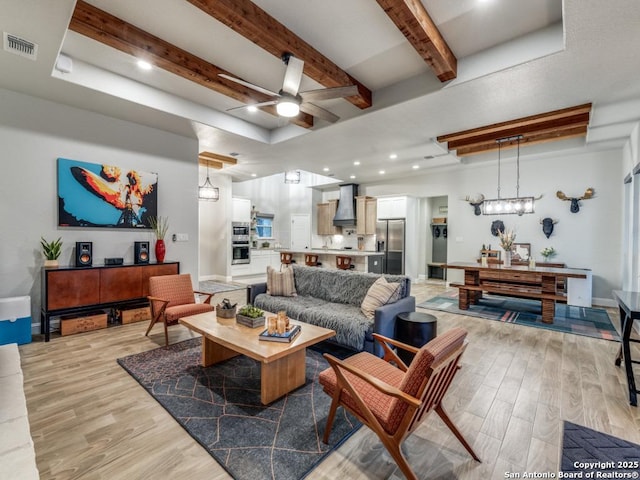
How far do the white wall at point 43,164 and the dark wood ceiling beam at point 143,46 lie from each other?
1746 mm

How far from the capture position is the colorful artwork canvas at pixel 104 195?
160 inches

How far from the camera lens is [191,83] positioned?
154 inches

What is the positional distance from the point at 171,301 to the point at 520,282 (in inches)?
215

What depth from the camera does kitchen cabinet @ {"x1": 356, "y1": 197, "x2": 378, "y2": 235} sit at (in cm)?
896

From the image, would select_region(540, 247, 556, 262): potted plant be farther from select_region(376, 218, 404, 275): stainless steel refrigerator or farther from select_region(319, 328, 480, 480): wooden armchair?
select_region(319, 328, 480, 480): wooden armchair

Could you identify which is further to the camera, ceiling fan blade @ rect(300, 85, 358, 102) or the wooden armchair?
ceiling fan blade @ rect(300, 85, 358, 102)

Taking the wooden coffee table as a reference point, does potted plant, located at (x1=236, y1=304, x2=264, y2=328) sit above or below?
above

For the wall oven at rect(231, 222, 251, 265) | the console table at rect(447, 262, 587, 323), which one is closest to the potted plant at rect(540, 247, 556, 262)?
the console table at rect(447, 262, 587, 323)

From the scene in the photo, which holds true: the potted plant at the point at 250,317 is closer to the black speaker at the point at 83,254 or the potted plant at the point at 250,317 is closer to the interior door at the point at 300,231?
the black speaker at the point at 83,254

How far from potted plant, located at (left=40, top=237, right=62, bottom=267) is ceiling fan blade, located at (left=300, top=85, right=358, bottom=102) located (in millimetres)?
3629

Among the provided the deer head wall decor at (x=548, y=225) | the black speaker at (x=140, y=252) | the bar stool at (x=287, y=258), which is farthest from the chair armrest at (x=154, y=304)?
the deer head wall decor at (x=548, y=225)

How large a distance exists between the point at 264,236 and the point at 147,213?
18.4ft

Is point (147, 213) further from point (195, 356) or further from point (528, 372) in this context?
point (528, 372)

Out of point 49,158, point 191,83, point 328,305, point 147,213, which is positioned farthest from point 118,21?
point 328,305
